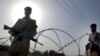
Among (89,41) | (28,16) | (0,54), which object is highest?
(28,16)

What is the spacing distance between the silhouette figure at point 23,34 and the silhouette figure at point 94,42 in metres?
2.31

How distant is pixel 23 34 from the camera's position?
21.6 feet

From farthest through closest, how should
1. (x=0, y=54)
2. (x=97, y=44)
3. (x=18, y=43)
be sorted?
1. (x=0, y=54)
2. (x=97, y=44)
3. (x=18, y=43)

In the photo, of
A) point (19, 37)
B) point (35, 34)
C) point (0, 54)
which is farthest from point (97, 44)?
point (0, 54)

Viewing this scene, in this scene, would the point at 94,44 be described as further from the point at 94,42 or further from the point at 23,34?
the point at 23,34

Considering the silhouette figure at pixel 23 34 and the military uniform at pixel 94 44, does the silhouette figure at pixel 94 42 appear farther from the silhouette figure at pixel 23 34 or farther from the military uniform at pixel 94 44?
the silhouette figure at pixel 23 34

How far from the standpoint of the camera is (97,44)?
8.17m

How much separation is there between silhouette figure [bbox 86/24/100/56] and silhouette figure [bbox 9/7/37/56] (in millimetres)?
2305

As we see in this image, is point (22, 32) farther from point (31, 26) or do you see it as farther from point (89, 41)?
point (89, 41)

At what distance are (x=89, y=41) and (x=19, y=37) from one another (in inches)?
116

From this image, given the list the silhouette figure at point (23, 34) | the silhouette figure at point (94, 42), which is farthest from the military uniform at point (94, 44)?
the silhouette figure at point (23, 34)

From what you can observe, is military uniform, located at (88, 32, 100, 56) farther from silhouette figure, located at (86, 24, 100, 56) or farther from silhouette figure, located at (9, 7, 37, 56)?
silhouette figure, located at (9, 7, 37, 56)

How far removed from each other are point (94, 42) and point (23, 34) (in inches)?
112

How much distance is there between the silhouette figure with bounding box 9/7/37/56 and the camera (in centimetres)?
654
